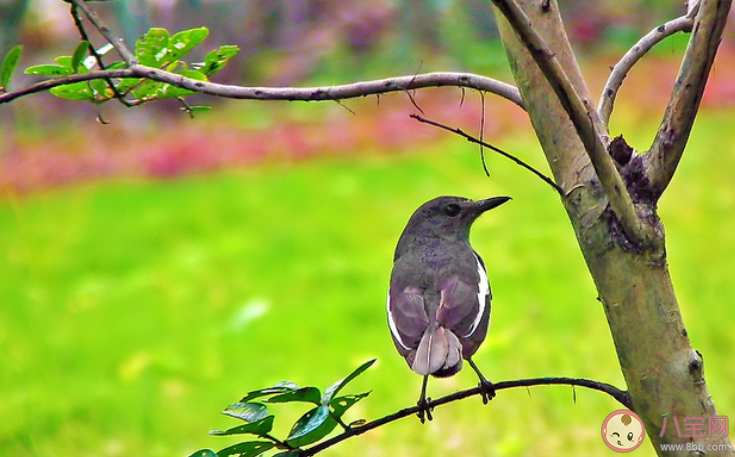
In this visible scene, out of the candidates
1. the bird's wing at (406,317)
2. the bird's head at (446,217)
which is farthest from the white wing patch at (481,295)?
the bird's head at (446,217)

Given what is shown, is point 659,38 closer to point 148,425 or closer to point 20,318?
point 148,425

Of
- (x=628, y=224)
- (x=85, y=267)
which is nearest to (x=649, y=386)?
(x=628, y=224)

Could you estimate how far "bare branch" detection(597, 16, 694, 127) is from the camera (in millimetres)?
1531

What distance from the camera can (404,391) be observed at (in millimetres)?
4492

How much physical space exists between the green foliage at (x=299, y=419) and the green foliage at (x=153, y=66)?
0.48 metres

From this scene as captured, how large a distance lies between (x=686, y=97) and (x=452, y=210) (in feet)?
4.38

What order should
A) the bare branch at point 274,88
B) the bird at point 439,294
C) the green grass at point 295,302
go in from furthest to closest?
1. the green grass at point 295,302
2. the bird at point 439,294
3. the bare branch at point 274,88

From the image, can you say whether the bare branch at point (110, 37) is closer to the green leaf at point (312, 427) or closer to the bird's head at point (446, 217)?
the green leaf at point (312, 427)

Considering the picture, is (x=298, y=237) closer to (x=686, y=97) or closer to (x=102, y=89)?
(x=102, y=89)

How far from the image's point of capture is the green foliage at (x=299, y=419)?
1.37 metres

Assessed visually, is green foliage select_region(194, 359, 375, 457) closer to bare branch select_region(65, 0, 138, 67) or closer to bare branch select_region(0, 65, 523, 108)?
bare branch select_region(0, 65, 523, 108)

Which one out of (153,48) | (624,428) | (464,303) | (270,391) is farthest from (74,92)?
(624,428)

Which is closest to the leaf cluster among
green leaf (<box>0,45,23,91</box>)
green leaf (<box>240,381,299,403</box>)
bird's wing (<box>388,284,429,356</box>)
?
green leaf (<box>0,45,23,91</box>)

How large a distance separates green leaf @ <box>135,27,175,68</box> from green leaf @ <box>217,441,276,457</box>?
636 mm
